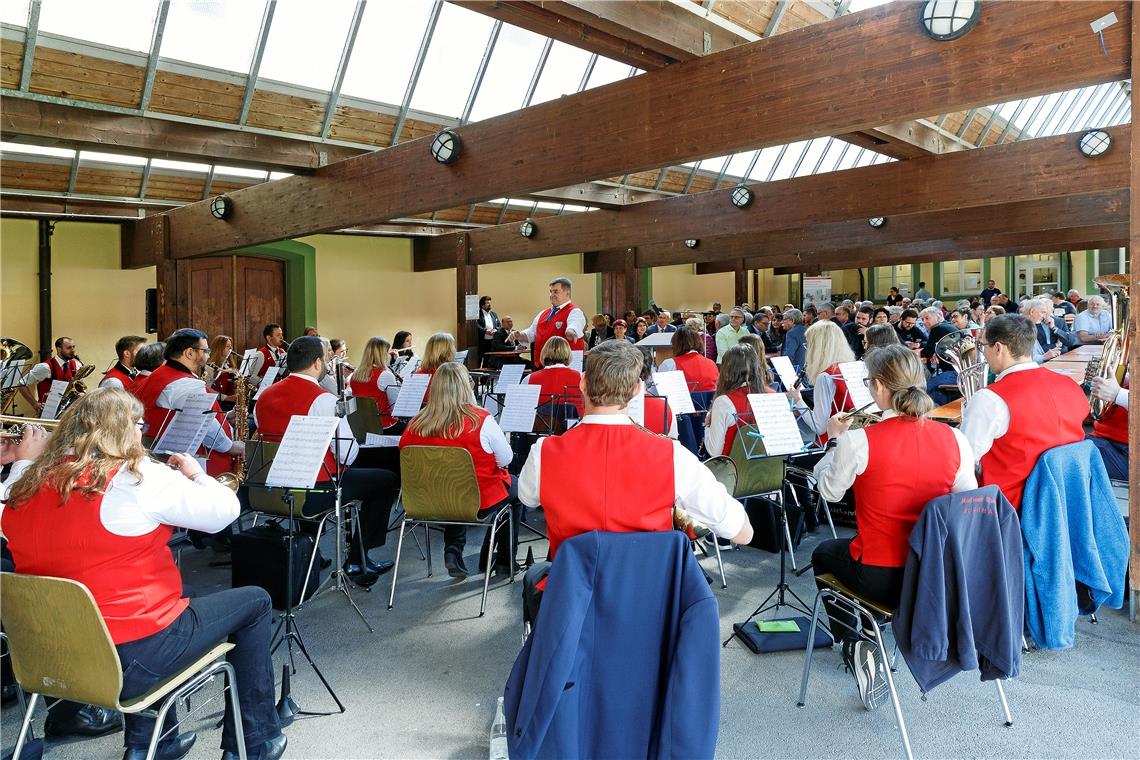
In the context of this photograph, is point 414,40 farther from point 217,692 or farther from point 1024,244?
point 1024,244

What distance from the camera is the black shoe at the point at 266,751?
211 centimetres

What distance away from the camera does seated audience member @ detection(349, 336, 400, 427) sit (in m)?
5.30

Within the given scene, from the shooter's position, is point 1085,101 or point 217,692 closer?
point 217,692

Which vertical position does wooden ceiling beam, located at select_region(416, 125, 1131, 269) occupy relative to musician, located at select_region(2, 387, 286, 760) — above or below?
above

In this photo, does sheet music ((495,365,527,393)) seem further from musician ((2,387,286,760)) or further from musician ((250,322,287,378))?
musician ((2,387,286,760))

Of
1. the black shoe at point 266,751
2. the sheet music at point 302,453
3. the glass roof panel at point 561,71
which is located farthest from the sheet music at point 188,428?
the glass roof panel at point 561,71

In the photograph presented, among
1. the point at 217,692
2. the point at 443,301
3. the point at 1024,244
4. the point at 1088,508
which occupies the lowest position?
the point at 217,692

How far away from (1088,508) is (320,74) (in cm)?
628

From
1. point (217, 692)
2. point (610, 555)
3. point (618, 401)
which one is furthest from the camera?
point (217, 692)

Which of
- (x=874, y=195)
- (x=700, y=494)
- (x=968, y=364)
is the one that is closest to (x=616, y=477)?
(x=700, y=494)

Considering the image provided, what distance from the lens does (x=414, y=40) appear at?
21.9ft

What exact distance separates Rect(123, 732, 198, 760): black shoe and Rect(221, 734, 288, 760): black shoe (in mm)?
124

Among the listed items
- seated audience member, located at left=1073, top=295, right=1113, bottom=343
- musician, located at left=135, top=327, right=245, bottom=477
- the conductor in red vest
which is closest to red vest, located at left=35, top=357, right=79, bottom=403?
musician, located at left=135, top=327, right=245, bottom=477

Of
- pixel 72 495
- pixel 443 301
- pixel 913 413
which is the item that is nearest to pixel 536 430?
pixel 913 413
